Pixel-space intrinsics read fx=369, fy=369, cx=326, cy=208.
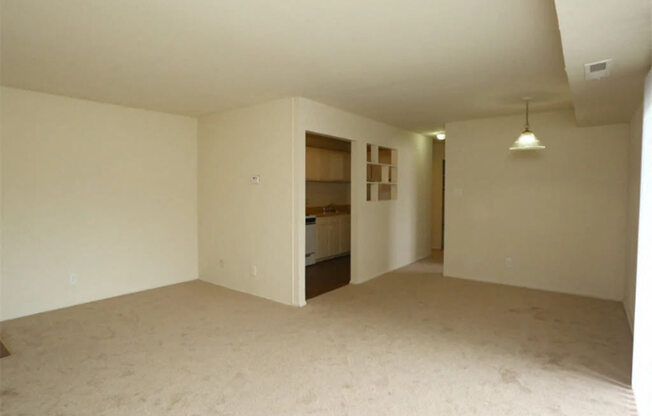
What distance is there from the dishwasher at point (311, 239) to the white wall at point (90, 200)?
6.73ft

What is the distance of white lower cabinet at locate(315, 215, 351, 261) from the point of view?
709 cm

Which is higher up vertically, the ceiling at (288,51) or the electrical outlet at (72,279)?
the ceiling at (288,51)

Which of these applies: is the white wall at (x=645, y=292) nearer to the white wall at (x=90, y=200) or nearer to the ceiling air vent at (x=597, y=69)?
the ceiling air vent at (x=597, y=69)

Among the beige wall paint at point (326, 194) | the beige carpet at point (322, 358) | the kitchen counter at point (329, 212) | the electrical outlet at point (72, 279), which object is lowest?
the beige carpet at point (322, 358)

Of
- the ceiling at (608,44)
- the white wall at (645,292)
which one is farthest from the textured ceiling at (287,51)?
the white wall at (645,292)

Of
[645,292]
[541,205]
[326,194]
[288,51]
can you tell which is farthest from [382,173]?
[645,292]

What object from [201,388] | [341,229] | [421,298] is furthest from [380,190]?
[201,388]

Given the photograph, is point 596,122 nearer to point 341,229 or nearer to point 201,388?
point 341,229

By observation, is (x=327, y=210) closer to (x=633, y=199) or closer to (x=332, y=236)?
(x=332, y=236)

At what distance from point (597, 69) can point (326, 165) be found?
17.5 feet

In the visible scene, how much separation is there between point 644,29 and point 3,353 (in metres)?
4.93

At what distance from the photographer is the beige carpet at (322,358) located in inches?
93.7

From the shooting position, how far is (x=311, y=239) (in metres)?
6.89

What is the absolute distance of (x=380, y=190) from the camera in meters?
6.34
